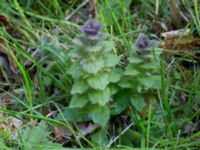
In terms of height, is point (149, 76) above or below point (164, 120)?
above

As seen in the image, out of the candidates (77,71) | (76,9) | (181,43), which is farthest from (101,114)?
(76,9)

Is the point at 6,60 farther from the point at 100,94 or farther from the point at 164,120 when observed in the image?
the point at 164,120

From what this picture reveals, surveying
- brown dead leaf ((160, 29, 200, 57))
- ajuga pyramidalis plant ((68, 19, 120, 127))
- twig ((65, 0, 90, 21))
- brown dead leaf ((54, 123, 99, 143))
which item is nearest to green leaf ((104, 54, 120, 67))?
ajuga pyramidalis plant ((68, 19, 120, 127))

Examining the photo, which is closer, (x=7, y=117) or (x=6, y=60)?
(x=7, y=117)

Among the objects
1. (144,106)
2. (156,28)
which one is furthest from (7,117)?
(156,28)

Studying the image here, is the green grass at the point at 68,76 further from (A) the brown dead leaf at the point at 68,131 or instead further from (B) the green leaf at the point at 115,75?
(B) the green leaf at the point at 115,75

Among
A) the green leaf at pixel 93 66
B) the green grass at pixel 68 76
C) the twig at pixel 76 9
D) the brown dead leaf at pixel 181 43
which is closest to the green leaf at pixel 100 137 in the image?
the green grass at pixel 68 76
